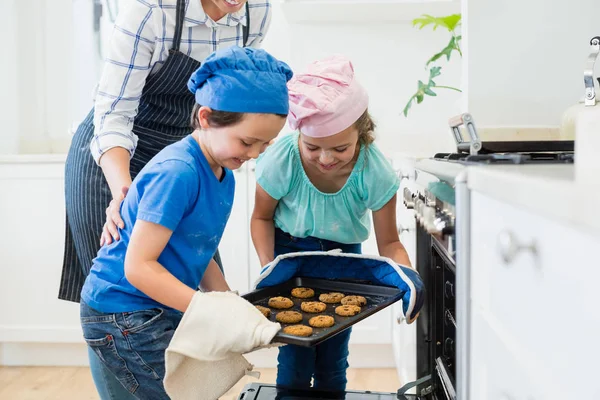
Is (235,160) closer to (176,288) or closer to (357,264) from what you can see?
(176,288)

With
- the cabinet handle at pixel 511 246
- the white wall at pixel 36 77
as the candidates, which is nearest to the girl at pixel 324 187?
the cabinet handle at pixel 511 246

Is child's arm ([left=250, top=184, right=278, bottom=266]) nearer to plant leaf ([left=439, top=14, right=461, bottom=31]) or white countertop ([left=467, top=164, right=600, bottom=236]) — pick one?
white countertop ([left=467, top=164, right=600, bottom=236])

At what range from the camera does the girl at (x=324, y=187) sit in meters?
1.36

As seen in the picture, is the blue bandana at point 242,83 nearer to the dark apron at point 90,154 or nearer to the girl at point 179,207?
the girl at point 179,207

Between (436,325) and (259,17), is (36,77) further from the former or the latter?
(436,325)

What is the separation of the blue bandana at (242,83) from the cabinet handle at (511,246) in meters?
0.58

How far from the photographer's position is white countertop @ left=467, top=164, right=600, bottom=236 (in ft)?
1.45

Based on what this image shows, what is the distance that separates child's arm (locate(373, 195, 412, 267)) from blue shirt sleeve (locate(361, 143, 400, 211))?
26 millimetres

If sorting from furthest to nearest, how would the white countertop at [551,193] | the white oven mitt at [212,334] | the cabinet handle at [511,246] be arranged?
1. the white oven mitt at [212,334]
2. the cabinet handle at [511,246]
3. the white countertop at [551,193]

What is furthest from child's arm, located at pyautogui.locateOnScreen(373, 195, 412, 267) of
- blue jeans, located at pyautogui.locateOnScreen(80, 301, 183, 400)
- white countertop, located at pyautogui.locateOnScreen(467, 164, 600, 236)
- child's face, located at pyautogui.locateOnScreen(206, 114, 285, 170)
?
white countertop, located at pyautogui.locateOnScreen(467, 164, 600, 236)

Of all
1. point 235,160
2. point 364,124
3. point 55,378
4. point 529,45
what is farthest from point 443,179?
point 55,378

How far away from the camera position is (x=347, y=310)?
119cm

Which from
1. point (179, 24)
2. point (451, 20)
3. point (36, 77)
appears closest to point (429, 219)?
point (179, 24)

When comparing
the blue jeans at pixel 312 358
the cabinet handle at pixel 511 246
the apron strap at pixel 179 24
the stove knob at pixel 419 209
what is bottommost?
the blue jeans at pixel 312 358
